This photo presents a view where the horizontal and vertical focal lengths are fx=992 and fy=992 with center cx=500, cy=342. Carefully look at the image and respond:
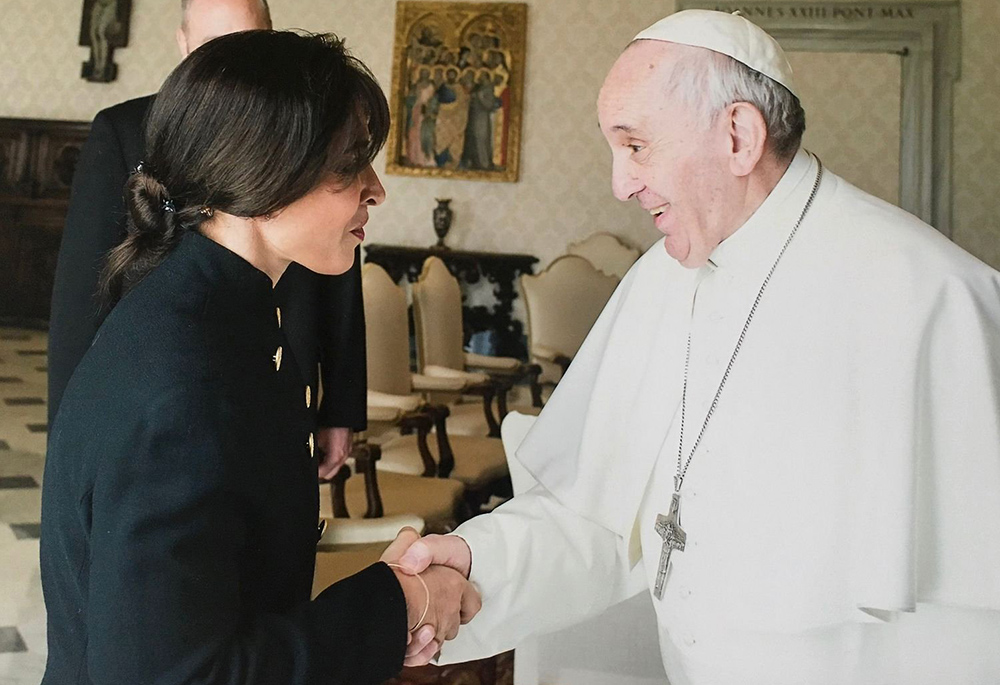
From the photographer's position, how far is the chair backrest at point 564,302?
258 inches

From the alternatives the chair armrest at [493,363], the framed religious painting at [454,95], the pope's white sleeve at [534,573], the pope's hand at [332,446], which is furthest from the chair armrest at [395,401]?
the framed religious painting at [454,95]

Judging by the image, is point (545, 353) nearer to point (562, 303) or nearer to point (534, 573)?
point (562, 303)

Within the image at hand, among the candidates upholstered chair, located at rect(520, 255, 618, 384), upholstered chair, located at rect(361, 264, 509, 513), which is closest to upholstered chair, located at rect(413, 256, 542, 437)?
upholstered chair, located at rect(361, 264, 509, 513)

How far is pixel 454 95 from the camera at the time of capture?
8.55 meters

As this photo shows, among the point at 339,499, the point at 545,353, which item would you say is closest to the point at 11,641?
the point at 339,499

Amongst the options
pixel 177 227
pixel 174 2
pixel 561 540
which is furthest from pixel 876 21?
pixel 177 227

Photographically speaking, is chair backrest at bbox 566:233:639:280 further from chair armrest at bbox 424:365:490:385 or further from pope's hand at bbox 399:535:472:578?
pope's hand at bbox 399:535:472:578

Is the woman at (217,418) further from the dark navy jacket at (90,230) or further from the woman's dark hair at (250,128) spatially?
the dark navy jacket at (90,230)

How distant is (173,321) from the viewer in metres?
1.11

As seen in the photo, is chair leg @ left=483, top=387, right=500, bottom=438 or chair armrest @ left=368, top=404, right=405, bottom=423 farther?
chair leg @ left=483, top=387, right=500, bottom=438

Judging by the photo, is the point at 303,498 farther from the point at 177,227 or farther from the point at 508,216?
the point at 508,216

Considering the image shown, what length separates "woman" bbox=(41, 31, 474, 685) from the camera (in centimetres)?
101

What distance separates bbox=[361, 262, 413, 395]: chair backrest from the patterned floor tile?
167 centimetres

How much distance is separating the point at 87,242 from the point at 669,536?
1.49 metres
